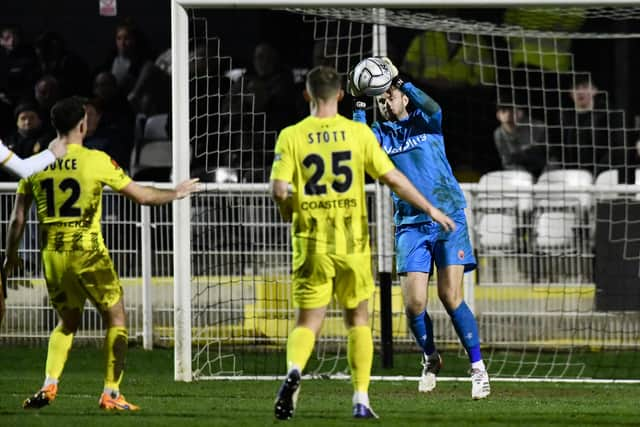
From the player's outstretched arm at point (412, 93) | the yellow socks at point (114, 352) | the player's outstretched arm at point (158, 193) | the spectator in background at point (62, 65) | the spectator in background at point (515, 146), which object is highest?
the spectator in background at point (62, 65)

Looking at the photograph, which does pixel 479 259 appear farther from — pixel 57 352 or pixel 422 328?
pixel 57 352

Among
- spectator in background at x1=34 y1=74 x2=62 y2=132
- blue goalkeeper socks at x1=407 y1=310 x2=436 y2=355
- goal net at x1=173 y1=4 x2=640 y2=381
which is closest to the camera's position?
blue goalkeeper socks at x1=407 y1=310 x2=436 y2=355

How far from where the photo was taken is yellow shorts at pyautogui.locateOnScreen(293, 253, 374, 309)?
8.31 m

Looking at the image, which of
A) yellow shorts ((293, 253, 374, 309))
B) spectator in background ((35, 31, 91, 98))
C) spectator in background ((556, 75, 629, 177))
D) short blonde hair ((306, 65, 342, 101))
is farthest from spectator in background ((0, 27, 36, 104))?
yellow shorts ((293, 253, 374, 309))

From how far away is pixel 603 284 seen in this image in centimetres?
1391

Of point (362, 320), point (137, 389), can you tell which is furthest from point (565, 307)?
point (362, 320)

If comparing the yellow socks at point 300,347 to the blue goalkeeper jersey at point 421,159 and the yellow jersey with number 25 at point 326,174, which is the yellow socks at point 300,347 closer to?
the yellow jersey with number 25 at point 326,174

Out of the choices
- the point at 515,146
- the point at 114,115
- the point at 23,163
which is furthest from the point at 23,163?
the point at 515,146

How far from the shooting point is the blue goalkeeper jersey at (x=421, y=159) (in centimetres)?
1061

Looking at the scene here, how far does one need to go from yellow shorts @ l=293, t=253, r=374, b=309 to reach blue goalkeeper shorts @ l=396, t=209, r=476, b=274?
7.21 ft

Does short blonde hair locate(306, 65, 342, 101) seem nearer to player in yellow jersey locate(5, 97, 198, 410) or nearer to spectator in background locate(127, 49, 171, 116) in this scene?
player in yellow jersey locate(5, 97, 198, 410)

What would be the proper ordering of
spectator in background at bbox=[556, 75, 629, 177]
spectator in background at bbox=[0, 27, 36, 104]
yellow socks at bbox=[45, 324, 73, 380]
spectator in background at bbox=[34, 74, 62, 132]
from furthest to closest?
1. spectator in background at bbox=[0, 27, 36, 104]
2. spectator in background at bbox=[34, 74, 62, 132]
3. spectator in background at bbox=[556, 75, 629, 177]
4. yellow socks at bbox=[45, 324, 73, 380]

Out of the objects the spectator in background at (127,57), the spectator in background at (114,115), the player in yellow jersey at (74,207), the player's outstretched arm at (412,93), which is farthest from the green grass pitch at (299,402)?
the spectator in background at (127,57)

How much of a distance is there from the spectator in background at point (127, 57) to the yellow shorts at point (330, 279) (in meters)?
10.0
